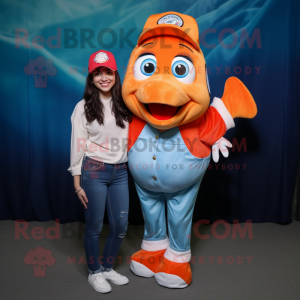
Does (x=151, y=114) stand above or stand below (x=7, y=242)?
above

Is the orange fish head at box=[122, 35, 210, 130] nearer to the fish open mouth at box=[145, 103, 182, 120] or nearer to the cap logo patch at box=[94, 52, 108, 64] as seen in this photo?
the fish open mouth at box=[145, 103, 182, 120]

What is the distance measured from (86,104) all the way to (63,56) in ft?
3.84

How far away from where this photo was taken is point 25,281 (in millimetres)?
2006

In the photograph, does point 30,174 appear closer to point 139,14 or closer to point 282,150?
point 139,14

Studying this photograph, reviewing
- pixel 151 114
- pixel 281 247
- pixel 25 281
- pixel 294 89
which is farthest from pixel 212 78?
pixel 25 281

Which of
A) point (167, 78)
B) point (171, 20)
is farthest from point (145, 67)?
point (171, 20)

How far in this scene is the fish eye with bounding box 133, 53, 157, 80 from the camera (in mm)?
1744

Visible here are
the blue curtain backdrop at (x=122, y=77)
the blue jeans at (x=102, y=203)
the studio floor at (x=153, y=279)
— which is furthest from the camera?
the blue curtain backdrop at (x=122, y=77)

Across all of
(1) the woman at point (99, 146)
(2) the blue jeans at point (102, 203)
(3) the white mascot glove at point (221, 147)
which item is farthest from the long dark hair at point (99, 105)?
(3) the white mascot glove at point (221, 147)

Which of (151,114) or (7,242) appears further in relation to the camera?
(7,242)

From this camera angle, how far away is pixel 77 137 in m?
1.77

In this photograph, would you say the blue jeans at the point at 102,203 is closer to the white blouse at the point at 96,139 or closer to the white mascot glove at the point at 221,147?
the white blouse at the point at 96,139

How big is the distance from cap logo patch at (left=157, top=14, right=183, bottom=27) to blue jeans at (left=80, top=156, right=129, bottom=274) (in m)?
0.82

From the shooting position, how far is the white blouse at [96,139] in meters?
1.77
